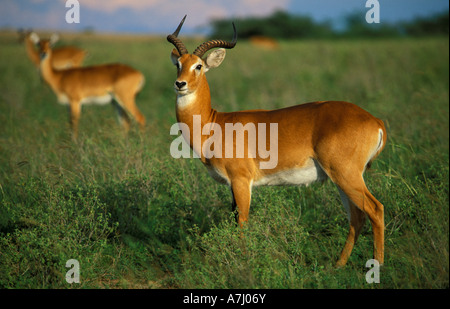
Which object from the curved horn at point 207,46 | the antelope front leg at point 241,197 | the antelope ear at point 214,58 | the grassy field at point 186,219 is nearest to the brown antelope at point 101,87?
the grassy field at point 186,219

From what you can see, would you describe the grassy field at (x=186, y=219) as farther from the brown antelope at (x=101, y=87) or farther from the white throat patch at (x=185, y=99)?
the brown antelope at (x=101, y=87)

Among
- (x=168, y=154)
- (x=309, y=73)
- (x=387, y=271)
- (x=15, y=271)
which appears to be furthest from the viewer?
(x=309, y=73)

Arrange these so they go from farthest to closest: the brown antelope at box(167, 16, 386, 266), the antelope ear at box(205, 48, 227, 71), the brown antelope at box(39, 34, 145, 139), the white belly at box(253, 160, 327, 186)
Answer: the brown antelope at box(39, 34, 145, 139), the antelope ear at box(205, 48, 227, 71), the white belly at box(253, 160, 327, 186), the brown antelope at box(167, 16, 386, 266)

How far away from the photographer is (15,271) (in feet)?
13.4

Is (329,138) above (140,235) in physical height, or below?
above

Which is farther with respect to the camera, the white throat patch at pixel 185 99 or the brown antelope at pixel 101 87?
the brown antelope at pixel 101 87

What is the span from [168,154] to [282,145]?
2.18 metres

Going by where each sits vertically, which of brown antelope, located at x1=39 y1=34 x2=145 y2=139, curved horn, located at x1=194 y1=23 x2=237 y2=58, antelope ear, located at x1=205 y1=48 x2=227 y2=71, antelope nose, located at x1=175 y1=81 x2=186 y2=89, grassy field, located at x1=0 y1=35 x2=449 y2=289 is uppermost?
brown antelope, located at x1=39 y1=34 x2=145 y2=139

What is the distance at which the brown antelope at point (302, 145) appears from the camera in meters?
3.98

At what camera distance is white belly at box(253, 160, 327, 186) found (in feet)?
13.8

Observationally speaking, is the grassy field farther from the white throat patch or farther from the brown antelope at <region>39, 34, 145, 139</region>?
the brown antelope at <region>39, 34, 145, 139</region>

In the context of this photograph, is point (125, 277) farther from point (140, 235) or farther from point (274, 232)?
point (274, 232)

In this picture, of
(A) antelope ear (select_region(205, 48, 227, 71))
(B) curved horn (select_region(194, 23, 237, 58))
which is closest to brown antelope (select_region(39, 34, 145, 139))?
(A) antelope ear (select_region(205, 48, 227, 71))
